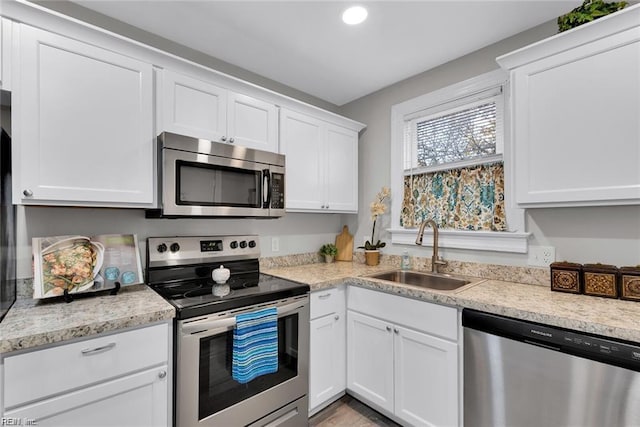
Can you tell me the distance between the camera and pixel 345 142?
2758mm

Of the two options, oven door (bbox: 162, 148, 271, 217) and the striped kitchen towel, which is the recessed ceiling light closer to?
oven door (bbox: 162, 148, 271, 217)

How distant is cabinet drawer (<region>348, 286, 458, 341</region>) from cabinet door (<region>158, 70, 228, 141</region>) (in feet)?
4.60

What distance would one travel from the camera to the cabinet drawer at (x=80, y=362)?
1.05 m

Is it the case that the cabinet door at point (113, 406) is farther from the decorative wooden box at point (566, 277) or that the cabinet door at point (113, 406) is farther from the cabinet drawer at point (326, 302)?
the decorative wooden box at point (566, 277)

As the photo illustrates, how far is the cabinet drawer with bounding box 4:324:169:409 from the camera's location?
3.45ft

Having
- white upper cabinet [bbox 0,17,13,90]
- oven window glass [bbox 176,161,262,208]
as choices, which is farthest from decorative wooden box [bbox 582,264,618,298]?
white upper cabinet [bbox 0,17,13,90]

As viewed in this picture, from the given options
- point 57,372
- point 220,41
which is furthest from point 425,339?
point 220,41

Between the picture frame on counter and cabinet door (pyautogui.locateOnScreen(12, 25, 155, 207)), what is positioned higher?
cabinet door (pyautogui.locateOnScreen(12, 25, 155, 207))

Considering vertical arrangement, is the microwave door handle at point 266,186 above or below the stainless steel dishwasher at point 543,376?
above

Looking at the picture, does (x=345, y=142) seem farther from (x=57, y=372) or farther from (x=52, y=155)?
(x=57, y=372)

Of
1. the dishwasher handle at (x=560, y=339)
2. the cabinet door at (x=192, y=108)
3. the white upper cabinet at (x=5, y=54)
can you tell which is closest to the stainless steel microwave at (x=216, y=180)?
the cabinet door at (x=192, y=108)

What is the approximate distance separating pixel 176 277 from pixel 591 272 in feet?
7.60

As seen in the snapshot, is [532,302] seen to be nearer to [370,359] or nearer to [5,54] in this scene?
[370,359]

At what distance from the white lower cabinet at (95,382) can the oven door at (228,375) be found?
83 millimetres
